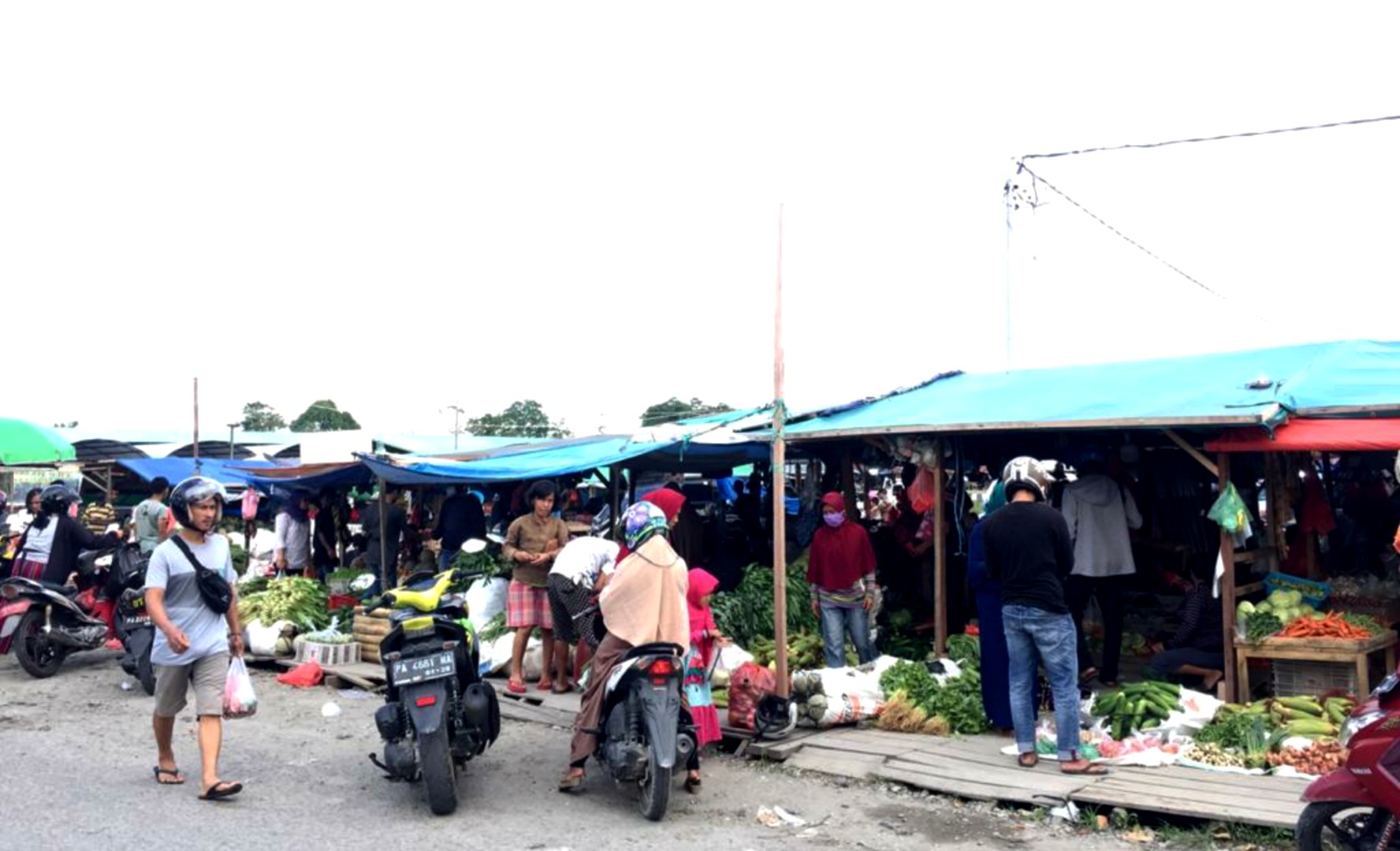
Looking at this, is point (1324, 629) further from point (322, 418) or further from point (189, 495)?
point (322, 418)

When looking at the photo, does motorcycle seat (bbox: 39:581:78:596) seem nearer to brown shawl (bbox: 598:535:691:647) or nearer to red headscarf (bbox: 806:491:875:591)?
brown shawl (bbox: 598:535:691:647)

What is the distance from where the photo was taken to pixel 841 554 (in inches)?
362

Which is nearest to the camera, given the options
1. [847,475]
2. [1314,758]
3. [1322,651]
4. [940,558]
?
[1314,758]

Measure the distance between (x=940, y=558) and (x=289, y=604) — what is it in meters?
7.18

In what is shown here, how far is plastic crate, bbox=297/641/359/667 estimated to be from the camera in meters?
11.1

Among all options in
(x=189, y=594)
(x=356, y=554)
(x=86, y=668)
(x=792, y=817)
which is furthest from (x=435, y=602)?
(x=356, y=554)

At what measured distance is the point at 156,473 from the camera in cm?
2219

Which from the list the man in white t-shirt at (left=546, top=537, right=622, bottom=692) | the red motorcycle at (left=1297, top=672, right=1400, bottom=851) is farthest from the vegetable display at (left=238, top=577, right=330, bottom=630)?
the red motorcycle at (left=1297, top=672, right=1400, bottom=851)

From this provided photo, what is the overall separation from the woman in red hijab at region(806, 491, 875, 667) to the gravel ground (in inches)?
87.7

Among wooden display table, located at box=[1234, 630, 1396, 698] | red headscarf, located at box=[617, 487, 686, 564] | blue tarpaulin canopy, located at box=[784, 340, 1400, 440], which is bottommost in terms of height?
wooden display table, located at box=[1234, 630, 1396, 698]

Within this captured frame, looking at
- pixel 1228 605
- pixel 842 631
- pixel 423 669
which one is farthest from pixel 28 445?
pixel 1228 605

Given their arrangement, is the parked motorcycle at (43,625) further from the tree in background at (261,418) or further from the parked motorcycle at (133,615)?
the tree in background at (261,418)

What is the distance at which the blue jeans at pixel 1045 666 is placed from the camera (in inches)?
261

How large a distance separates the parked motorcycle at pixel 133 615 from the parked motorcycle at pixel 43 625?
304mm
